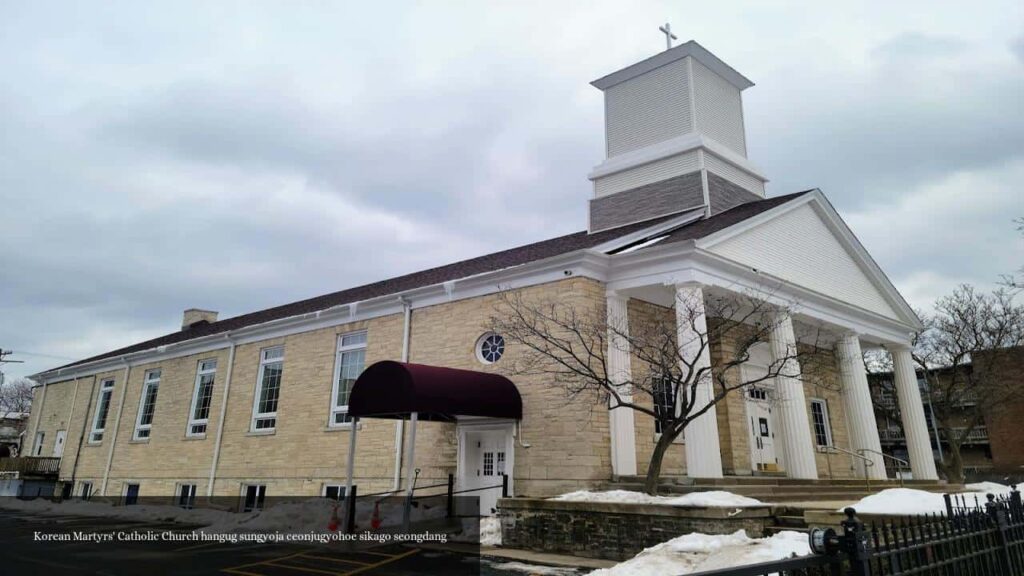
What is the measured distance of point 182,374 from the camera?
91.8ft

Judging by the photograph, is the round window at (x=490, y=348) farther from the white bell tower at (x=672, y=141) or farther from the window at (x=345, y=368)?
the white bell tower at (x=672, y=141)

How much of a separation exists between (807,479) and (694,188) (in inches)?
372

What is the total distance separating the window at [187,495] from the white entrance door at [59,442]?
12.7m

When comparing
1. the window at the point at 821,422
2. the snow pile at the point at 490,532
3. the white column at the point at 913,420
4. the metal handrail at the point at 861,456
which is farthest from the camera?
the window at the point at 821,422

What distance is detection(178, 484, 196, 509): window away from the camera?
80.5 ft

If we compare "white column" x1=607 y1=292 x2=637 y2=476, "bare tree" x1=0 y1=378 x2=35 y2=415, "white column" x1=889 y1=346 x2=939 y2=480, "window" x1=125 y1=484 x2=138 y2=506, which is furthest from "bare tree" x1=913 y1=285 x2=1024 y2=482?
"bare tree" x1=0 y1=378 x2=35 y2=415

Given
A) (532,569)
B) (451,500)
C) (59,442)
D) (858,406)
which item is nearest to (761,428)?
(858,406)

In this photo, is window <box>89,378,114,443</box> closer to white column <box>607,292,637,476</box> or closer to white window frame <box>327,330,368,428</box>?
white window frame <box>327,330,368,428</box>

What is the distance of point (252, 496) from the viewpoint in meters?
22.8

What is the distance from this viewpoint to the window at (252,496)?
73.5 feet

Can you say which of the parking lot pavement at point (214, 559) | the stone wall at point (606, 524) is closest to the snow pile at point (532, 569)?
the parking lot pavement at point (214, 559)

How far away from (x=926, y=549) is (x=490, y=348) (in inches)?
512

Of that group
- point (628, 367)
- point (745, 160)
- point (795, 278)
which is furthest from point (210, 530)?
point (745, 160)

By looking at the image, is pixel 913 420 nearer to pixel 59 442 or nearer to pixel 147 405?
pixel 147 405
